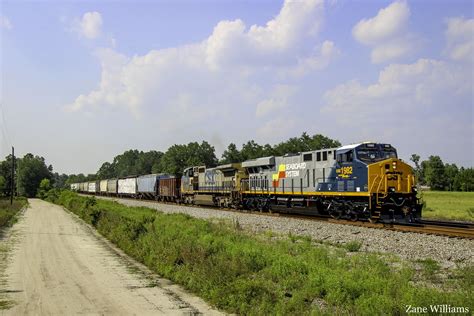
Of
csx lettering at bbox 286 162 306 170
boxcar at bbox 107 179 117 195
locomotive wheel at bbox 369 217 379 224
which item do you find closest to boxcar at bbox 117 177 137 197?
boxcar at bbox 107 179 117 195

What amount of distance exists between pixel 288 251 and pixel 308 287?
454 centimetres

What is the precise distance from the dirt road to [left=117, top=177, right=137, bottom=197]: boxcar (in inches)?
2122

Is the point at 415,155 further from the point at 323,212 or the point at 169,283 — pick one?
the point at 169,283

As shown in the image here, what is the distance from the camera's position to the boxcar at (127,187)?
68.9 meters

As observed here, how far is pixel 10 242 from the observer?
58.1ft

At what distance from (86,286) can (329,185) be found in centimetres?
1527

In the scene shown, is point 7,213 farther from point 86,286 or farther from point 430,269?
point 430,269

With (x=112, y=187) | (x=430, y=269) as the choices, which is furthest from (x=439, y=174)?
(x=430, y=269)

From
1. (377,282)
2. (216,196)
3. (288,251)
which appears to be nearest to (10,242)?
(288,251)

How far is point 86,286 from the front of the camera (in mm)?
9695

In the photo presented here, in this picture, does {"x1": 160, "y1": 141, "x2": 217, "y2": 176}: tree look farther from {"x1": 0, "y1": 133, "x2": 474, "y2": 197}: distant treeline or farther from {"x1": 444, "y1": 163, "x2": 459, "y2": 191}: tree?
{"x1": 444, "y1": 163, "x2": 459, "y2": 191}: tree

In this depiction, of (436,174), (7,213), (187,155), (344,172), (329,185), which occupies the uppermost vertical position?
(187,155)

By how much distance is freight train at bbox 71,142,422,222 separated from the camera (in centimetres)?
1966

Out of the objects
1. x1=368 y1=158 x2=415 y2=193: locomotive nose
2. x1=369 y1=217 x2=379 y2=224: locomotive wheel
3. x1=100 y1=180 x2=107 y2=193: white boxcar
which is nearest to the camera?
x1=368 y1=158 x2=415 y2=193: locomotive nose
